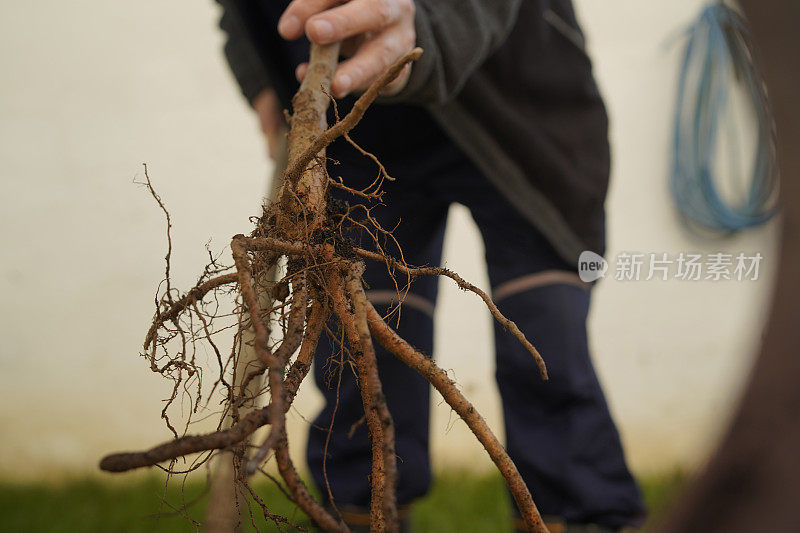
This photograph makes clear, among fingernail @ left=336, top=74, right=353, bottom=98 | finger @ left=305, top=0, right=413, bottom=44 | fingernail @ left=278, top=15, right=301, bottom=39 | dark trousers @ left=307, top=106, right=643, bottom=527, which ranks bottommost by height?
dark trousers @ left=307, top=106, right=643, bottom=527

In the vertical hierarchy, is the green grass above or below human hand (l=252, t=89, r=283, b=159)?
below

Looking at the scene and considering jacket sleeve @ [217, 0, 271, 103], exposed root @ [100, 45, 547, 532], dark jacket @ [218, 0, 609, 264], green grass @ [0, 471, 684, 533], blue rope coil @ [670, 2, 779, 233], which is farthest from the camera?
blue rope coil @ [670, 2, 779, 233]

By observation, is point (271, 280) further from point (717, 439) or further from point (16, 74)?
point (16, 74)

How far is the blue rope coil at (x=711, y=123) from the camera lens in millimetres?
2260

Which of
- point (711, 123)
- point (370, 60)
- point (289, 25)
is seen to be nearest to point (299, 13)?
point (289, 25)

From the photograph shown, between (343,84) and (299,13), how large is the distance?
0.14 m

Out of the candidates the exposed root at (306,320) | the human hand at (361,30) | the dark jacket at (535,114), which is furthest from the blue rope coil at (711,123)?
the exposed root at (306,320)

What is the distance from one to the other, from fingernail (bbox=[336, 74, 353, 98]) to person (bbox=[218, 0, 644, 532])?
20 cm

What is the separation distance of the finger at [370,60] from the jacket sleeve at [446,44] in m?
0.03

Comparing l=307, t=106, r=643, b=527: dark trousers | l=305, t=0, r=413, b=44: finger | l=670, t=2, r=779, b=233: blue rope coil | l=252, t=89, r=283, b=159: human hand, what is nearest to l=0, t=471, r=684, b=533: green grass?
l=307, t=106, r=643, b=527: dark trousers

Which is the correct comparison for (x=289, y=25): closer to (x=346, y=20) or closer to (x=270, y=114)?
(x=346, y=20)

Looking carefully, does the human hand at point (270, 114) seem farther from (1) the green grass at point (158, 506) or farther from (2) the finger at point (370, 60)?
(1) the green grass at point (158, 506)

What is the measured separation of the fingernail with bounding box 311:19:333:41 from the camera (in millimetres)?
673

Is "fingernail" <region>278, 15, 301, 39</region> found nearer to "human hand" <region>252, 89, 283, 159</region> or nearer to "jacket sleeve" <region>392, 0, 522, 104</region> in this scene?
"jacket sleeve" <region>392, 0, 522, 104</region>
